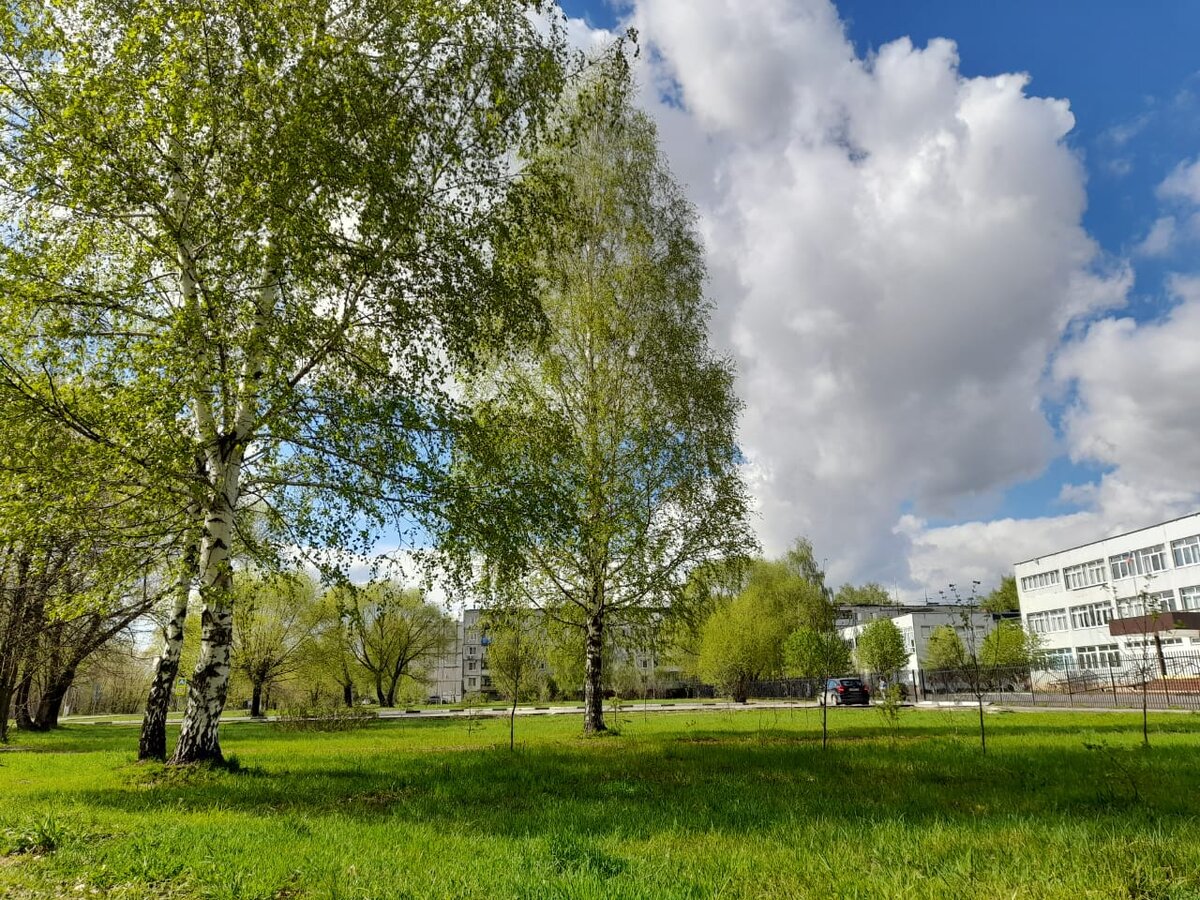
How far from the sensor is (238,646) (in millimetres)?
44594

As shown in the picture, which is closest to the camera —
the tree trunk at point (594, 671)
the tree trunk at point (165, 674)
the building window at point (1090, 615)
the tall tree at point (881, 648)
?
the tree trunk at point (165, 674)

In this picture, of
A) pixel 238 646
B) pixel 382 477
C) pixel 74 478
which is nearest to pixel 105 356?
pixel 74 478

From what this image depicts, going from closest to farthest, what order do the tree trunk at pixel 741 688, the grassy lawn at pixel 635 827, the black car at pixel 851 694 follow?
the grassy lawn at pixel 635 827 < the black car at pixel 851 694 < the tree trunk at pixel 741 688

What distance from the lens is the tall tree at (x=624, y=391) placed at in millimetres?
19766

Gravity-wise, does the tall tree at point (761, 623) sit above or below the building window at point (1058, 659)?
above

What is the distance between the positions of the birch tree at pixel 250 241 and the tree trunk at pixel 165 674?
0.07m

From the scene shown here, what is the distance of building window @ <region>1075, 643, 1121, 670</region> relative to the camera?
53756 millimetres

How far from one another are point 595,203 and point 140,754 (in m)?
18.2

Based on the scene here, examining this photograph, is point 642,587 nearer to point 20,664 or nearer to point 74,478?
point 74,478

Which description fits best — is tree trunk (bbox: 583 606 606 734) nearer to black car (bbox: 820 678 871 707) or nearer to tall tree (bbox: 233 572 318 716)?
black car (bbox: 820 678 871 707)

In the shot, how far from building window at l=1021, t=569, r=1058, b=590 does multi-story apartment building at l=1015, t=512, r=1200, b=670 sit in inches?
3.8

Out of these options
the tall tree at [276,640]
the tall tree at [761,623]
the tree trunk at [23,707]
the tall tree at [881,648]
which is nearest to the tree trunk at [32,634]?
the tree trunk at [23,707]

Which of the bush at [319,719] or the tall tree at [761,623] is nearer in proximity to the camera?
the bush at [319,719]

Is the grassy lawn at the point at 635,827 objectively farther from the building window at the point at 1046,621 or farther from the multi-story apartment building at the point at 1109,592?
the building window at the point at 1046,621
